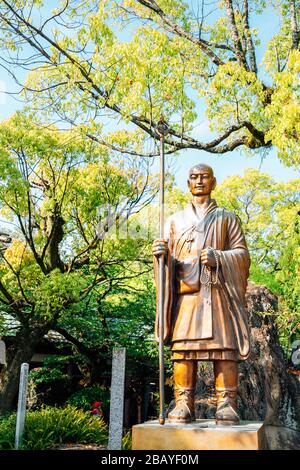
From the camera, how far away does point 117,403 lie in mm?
7172

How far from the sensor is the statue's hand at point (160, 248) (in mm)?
4590

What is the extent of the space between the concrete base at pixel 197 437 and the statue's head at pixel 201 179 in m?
Answer: 2.19

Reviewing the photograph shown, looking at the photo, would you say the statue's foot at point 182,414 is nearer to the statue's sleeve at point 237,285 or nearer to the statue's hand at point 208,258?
the statue's sleeve at point 237,285

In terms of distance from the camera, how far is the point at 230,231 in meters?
4.95

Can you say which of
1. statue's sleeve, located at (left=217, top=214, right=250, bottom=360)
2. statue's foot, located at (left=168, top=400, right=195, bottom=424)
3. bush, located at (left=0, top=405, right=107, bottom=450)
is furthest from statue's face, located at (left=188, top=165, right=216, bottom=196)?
bush, located at (left=0, top=405, right=107, bottom=450)

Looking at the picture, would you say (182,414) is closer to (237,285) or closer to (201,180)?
(237,285)

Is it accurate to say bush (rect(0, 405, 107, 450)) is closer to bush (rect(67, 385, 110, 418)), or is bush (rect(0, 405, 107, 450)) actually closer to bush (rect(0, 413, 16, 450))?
bush (rect(0, 413, 16, 450))

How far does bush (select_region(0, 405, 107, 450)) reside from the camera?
24.8ft

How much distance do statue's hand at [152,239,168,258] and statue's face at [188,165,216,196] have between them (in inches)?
29.0

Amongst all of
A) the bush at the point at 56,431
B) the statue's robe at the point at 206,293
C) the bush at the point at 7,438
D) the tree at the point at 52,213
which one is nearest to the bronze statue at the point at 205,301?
the statue's robe at the point at 206,293

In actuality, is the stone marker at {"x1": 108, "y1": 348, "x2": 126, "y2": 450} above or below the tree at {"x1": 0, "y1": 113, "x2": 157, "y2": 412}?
below
